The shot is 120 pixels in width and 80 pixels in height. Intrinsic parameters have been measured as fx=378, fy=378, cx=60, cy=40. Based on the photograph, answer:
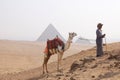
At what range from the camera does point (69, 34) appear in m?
14.2

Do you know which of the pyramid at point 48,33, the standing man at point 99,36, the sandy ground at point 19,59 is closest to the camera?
the standing man at point 99,36

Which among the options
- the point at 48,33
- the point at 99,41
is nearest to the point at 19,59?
the point at 99,41

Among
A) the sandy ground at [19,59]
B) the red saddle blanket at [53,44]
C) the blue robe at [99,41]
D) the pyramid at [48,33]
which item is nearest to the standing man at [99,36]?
the blue robe at [99,41]

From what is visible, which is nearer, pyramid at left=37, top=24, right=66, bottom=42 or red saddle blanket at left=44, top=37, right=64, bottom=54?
red saddle blanket at left=44, top=37, right=64, bottom=54

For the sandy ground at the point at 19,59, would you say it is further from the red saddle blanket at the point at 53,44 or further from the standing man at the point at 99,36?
the standing man at the point at 99,36

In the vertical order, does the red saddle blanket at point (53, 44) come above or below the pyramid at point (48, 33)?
below

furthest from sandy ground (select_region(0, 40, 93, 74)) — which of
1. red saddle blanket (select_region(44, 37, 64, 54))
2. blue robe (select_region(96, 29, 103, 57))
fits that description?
blue robe (select_region(96, 29, 103, 57))

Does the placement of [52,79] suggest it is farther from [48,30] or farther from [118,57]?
[48,30]

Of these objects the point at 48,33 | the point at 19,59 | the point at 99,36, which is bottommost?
the point at 19,59

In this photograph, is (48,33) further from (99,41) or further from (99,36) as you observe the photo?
(99,36)

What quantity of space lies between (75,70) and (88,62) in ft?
2.90

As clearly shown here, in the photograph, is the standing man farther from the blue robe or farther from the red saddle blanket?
the red saddle blanket

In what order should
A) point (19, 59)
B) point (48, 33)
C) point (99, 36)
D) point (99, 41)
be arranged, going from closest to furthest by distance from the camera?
1. point (99, 36)
2. point (99, 41)
3. point (19, 59)
4. point (48, 33)

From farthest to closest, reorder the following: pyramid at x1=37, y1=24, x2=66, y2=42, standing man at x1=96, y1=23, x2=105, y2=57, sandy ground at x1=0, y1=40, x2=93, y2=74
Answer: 1. pyramid at x1=37, y1=24, x2=66, y2=42
2. sandy ground at x1=0, y1=40, x2=93, y2=74
3. standing man at x1=96, y1=23, x2=105, y2=57
